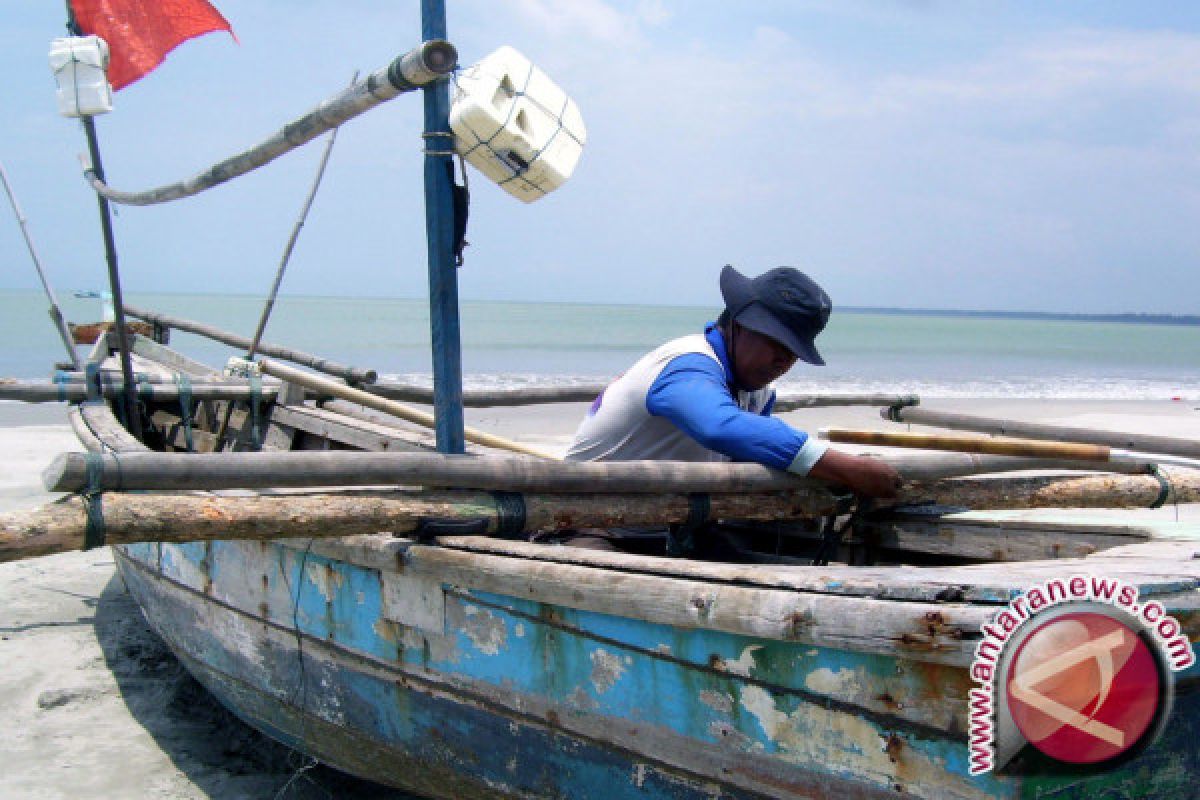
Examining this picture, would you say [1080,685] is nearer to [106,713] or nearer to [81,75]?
[106,713]

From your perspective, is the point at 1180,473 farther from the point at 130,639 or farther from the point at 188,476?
the point at 130,639

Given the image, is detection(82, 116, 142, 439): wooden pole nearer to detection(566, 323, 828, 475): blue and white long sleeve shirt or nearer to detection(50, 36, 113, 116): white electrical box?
detection(50, 36, 113, 116): white electrical box

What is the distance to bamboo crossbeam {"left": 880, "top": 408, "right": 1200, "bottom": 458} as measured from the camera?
480cm

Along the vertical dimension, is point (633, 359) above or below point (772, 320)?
below

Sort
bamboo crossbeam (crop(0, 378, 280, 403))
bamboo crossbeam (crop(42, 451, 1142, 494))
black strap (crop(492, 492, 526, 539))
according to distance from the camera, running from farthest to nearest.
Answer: bamboo crossbeam (crop(0, 378, 280, 403)), black strap (crop(492, 492, 526, 539)), bamboo crossbeam (crop(42, 451, 1142, 494))

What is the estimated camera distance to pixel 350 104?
313 cm

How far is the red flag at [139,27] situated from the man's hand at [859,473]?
11.2 feet

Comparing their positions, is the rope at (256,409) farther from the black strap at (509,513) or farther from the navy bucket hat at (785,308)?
the navy bucket hat at (785,308)

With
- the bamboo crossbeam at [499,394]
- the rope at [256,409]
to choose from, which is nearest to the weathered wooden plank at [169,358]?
the rope at [256,409]

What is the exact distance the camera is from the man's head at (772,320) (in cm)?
332

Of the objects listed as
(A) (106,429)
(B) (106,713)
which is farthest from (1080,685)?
(B) (106,713)

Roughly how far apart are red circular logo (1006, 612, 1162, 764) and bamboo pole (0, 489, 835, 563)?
133cm

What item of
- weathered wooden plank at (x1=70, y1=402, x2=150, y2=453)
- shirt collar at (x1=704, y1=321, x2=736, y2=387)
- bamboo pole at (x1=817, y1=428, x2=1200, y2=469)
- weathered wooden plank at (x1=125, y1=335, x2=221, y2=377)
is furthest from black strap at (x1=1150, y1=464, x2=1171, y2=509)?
weathered wooden plank at (x1=125, y1=335, x2=221, y2=377)

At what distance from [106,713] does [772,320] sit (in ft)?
10.6
